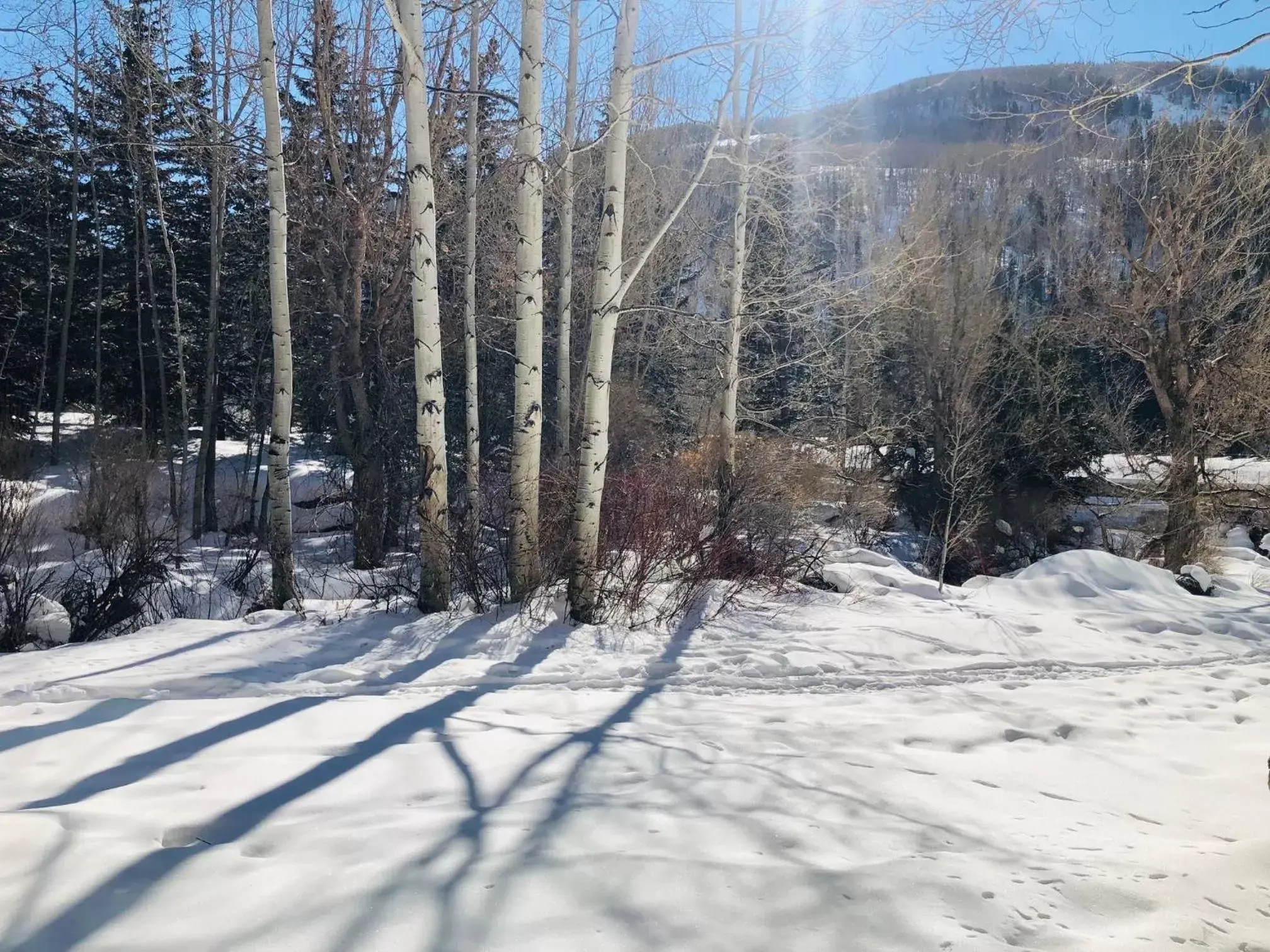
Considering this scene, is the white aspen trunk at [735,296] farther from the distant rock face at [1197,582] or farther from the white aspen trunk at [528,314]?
the distant rock face at [1197,582]

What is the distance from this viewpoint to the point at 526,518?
22.1 ft

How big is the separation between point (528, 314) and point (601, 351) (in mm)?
691

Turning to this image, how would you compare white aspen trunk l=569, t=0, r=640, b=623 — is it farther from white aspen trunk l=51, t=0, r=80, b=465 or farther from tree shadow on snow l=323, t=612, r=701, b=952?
white aspen trunk l=51, t=0, r=80, b=465

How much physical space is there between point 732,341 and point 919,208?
523 inches

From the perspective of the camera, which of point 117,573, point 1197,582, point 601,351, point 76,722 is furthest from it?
point 1197,582

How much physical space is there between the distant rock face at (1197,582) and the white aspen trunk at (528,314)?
25.8 ft

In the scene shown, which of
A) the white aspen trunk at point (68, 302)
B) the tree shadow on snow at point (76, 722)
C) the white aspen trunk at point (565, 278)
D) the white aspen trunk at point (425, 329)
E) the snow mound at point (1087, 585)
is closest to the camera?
the tree shadow on snow at point (76, 722)

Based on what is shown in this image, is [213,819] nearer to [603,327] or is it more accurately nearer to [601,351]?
[601,351]

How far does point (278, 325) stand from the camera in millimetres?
8039

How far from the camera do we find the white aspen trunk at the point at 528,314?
618cm

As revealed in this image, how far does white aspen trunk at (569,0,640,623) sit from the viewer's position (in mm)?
6098

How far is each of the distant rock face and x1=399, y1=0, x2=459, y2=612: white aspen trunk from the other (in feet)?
28.2

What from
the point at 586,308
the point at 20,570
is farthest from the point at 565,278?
the point at 20,570

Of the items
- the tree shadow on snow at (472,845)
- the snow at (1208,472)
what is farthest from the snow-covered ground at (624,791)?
the snow at (1208,472)
